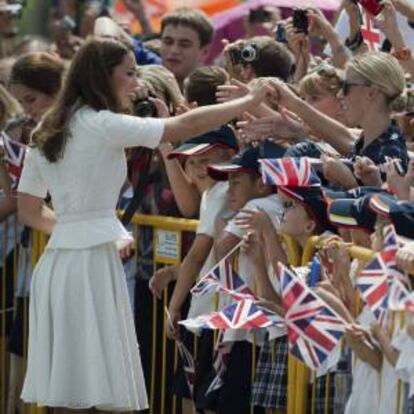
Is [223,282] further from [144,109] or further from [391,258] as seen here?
[391,258]

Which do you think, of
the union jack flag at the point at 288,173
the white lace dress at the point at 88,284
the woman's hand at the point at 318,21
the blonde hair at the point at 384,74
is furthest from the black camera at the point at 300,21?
the union jack flag at the point at 288,173

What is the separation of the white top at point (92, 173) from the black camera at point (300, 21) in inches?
82.2

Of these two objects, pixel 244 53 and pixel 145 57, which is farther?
pixel 145 57

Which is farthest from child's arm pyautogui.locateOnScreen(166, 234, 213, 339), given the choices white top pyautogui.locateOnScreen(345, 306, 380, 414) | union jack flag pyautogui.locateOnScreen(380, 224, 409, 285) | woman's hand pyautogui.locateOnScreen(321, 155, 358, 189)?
union jack flag pyautogui.locateOnScreen(380, 224, 409, 285)

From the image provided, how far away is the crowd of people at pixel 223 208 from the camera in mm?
7538

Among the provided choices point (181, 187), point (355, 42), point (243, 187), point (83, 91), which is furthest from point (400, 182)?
point (355, 42)

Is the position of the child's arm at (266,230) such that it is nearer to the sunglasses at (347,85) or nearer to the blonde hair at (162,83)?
the sunglasses at (347,85)

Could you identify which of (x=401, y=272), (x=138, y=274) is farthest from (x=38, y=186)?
(x=401, y=272)

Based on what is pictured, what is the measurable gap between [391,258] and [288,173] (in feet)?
3.94

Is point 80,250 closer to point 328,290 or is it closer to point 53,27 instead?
point 328,290

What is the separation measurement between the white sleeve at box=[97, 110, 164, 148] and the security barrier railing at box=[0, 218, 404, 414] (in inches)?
32.3

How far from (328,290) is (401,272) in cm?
68

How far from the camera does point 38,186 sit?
864 centimetres

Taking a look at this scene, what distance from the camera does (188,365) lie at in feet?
28.9
